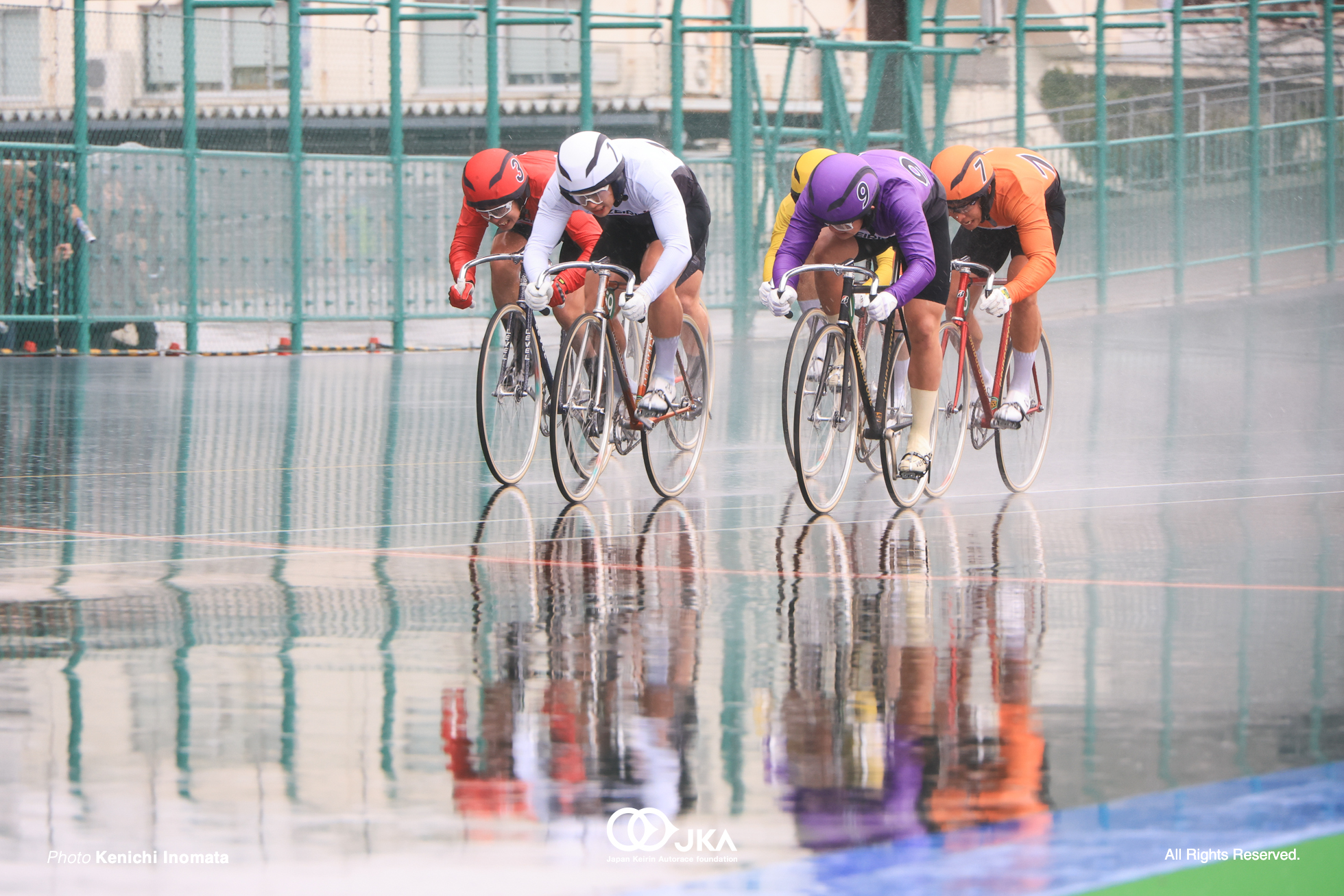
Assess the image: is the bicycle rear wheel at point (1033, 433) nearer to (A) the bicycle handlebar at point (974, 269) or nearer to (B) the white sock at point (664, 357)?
(A) the bicycle handlebar at point (974, 269)

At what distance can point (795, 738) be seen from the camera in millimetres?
4699

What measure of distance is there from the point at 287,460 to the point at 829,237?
3.19 meters

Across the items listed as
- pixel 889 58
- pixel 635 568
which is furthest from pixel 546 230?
pixel 889 58

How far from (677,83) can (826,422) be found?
1297 cm

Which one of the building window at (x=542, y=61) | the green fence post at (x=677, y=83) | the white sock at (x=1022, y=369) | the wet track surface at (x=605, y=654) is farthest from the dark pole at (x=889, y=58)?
the white sock at (x=1022, y=369)

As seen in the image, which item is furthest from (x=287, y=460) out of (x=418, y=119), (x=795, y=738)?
(x=418, y=119)

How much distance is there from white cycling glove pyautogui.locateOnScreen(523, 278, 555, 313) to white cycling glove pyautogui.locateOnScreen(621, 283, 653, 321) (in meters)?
0.34

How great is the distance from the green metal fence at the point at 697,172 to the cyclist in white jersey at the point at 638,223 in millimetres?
10221

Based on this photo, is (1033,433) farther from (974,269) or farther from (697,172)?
(697,172)

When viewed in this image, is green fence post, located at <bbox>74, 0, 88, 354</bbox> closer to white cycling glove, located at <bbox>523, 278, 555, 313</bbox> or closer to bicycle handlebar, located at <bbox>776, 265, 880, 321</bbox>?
white cycling glove, located at <bbox>523, 278, 555, 313</bbox>

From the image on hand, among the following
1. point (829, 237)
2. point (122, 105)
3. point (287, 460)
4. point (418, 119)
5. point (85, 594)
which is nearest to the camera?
point (85, 594)

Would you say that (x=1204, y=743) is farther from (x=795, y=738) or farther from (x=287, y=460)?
(x=287, y=460)

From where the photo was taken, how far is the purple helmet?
8.61m

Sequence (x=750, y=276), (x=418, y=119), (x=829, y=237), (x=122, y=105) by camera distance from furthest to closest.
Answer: (x=418, y=119)
(x=750, y=276)
(x=122, y=105)
(x=829, y=237)
